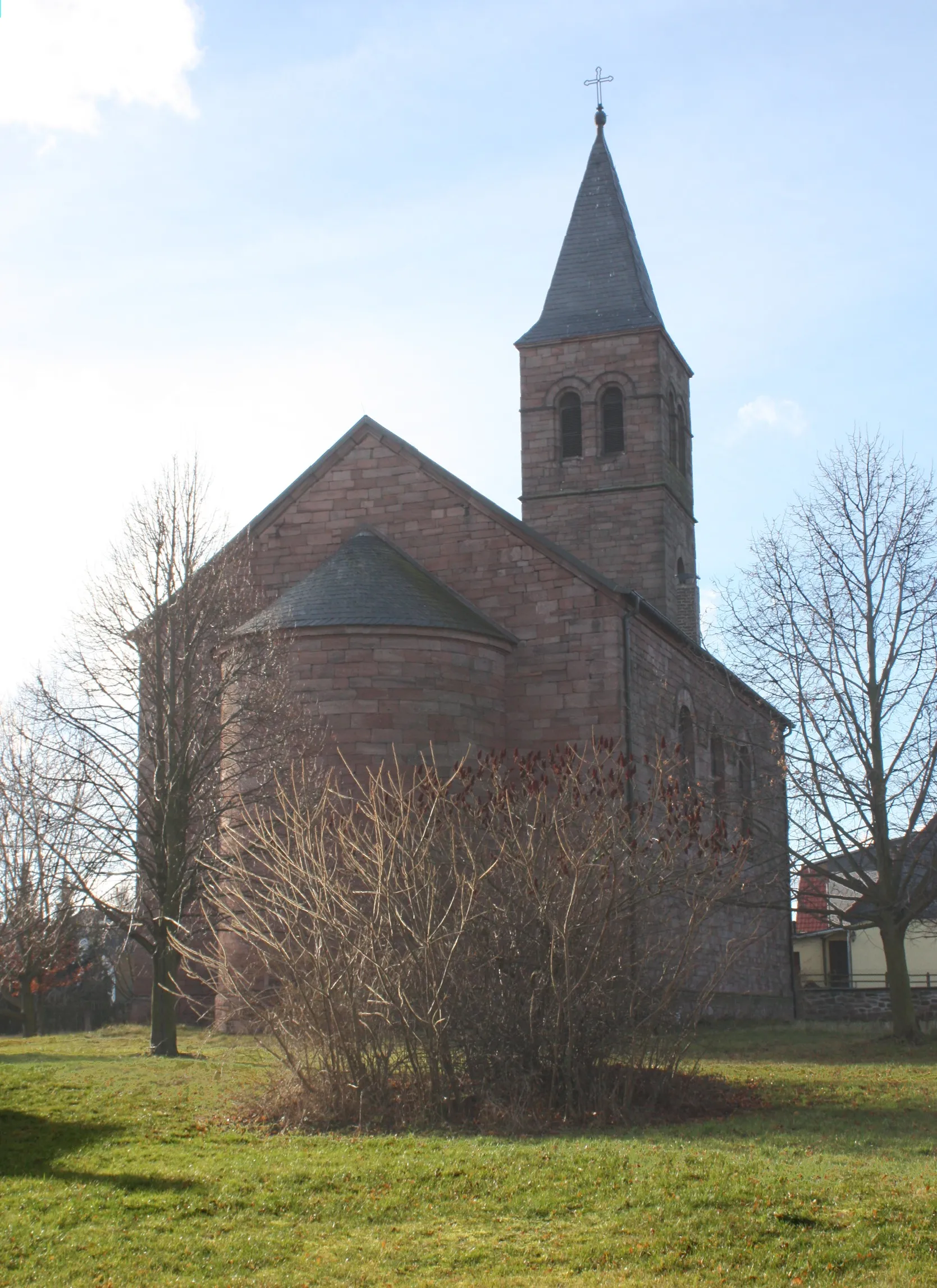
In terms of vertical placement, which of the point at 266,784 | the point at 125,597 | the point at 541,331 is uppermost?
the point at 541,331

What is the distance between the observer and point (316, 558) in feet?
85.4

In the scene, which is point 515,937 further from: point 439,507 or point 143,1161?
point 439,507

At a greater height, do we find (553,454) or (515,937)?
(553,454)

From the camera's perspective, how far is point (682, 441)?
116 feet

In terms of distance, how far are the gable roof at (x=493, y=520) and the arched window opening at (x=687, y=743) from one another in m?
1.25

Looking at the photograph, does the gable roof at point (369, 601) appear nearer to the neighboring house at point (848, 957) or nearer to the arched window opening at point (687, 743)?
the arched window opening at point (687, 743)

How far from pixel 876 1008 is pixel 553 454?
16516mm

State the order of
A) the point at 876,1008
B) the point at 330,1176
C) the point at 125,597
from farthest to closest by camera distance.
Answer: the point at 876,1008, the point at 125,597, the point at 330,1176

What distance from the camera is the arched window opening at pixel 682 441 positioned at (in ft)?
114

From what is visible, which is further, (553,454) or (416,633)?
(553,454)

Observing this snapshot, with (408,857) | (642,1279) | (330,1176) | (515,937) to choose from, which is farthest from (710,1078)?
(642,1279)

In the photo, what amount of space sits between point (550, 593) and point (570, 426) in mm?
10675

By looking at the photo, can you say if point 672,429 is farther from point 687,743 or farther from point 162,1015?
point 162,1015

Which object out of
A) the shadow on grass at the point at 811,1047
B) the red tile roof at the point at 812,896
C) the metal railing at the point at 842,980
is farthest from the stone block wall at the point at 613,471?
the metal railing at the point at 842,980
